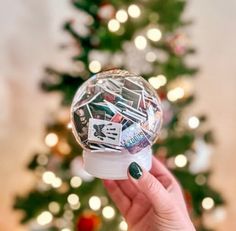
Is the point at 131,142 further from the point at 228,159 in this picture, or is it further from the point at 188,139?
the point at 228,159

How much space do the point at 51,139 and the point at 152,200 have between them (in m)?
0.97

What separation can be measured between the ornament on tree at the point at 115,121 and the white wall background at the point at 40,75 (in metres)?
1.59

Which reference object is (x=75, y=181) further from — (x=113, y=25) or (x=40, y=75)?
(x=40, y=75)

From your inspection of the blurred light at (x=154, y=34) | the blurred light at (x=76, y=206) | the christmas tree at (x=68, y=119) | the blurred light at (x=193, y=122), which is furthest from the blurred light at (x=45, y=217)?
the blurred light at (x=154, y=34)

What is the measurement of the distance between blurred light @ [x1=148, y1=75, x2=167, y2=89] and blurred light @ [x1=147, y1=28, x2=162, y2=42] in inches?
5.2

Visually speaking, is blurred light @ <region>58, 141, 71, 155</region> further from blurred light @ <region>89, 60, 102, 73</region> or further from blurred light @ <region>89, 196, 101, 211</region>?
blurred light @ <region>89, 60, 102, 73</region>

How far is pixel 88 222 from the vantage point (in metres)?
1.84

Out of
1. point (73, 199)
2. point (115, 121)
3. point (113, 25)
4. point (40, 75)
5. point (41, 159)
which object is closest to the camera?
point (115, 121)

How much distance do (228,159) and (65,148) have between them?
1.00 m

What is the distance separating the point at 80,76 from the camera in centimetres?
182

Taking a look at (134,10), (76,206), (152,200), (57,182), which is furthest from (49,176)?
(152,200)

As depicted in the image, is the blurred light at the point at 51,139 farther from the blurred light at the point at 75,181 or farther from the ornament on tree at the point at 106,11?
the ornament on tree at the point at 106,11

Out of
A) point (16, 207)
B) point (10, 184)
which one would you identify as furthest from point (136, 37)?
point (10, 184)

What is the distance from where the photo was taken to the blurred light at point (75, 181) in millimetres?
1843
